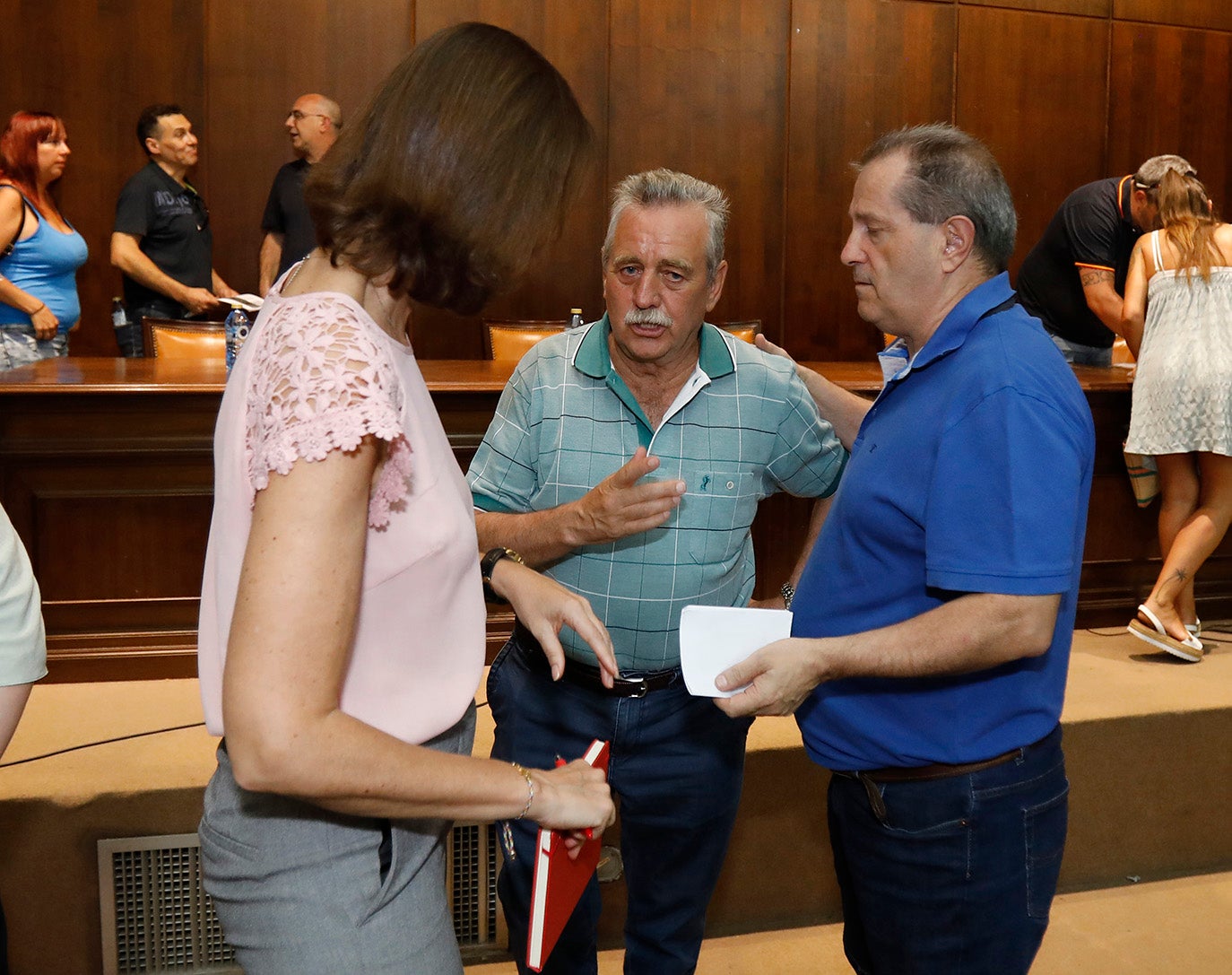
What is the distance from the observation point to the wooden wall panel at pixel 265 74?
589 centimetres

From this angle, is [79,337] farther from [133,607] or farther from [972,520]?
[972,520]

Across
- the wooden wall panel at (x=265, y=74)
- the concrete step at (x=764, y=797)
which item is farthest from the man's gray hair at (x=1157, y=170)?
the wooden wall panel at (x=265, y=74)

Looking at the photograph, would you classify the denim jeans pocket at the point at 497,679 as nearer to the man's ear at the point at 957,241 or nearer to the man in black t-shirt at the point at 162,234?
the man's ear at the point at 957,241

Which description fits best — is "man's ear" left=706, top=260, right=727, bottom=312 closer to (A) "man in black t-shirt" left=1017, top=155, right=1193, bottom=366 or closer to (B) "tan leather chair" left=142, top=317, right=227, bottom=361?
(A) "man in black t-shirt" left=1017, top=155, right=1193, bottom=366

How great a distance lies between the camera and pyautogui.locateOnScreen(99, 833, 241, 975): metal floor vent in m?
2.18

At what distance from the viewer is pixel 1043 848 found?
149 centimetres

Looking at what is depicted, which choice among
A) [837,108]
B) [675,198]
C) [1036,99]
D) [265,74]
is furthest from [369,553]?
[1036,99]

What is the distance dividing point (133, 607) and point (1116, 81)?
6513 mm

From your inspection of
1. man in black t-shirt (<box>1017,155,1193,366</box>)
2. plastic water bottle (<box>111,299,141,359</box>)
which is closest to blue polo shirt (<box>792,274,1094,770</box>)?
man in black t-shirt (<box>1017,155,1193,366</box>)

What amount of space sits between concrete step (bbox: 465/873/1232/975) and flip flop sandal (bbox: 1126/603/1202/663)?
667mm

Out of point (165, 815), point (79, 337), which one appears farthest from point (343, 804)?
point (79, 337)

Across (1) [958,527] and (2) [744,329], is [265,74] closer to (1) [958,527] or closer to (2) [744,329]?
(2) [744,329]

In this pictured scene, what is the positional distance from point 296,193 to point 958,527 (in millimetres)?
4659

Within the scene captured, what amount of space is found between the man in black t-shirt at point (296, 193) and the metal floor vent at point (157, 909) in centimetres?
347
